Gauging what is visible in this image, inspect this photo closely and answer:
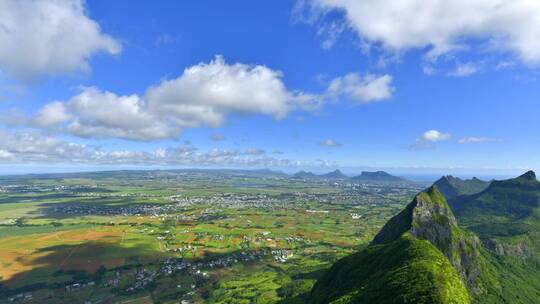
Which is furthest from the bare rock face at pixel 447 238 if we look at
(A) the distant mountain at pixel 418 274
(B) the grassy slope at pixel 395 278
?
(B) the grassy slope at pixel 395 278

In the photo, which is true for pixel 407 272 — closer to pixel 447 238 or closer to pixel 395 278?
pixel 395 278

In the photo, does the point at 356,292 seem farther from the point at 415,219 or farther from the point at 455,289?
the point at 415,219

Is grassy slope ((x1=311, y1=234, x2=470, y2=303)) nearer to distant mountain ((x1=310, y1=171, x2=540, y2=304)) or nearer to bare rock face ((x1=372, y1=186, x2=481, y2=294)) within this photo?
distant mountain ((x1=310, y1=171, x2=540, y2=304))

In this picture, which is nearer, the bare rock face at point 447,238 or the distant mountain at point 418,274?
the distant mountain at point 418,274

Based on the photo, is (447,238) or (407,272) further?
(447,238)

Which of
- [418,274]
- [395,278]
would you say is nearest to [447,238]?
[395,278]

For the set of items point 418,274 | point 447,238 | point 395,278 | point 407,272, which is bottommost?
point 447,238

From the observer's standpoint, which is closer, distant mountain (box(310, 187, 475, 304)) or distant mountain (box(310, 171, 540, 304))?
distant mountain (box(310, 187, 475, 304))

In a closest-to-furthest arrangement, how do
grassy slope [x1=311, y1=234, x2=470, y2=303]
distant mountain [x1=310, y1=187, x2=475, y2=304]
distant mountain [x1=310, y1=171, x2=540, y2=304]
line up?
1. grassy slope [x1=311, y1=234, x2=470, y2=303]
2. distant mountain [x1=310, y1=187, x2=475, y2=304]
3. distant mountain [x1=310, y1=171, x2=540, y2=304]

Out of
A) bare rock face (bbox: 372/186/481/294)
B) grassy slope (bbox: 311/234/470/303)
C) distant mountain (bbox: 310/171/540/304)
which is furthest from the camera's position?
bare rock face (bbox: 372/186/481/294)

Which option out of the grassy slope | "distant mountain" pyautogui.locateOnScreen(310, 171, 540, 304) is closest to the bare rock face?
"distant mountain" pyautogui.locateOnScreen(310, 171, 540, 304)

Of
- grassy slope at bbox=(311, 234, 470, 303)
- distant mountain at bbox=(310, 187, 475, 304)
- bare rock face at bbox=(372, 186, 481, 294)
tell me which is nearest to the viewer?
grassy slope at bbox=(311, 234, 470, 303)

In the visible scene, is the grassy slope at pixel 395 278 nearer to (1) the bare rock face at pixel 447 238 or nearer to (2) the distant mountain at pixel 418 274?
(2) the distant mountain at pixel 418 274
